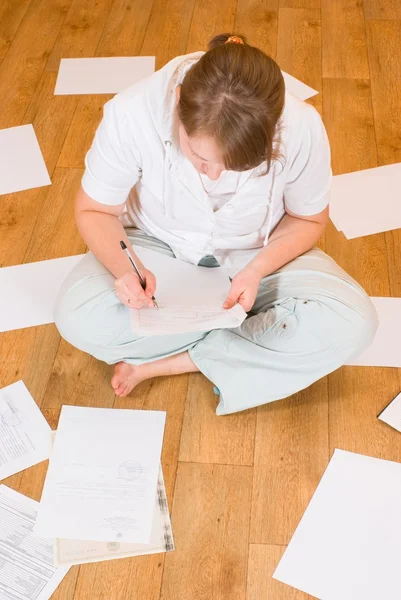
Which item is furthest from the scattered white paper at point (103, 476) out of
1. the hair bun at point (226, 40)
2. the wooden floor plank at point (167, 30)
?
the wooden floor plank at point (167, 30)

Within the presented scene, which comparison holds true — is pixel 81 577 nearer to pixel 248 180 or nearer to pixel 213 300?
pixel 213 300

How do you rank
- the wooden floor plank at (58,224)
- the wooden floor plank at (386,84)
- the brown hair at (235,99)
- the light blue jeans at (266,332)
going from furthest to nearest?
the wooden floor plank at (386,84) < the wooden floor plank at (58,224) < the light blue jeans at (266,332) < the brown hair at (235,99)

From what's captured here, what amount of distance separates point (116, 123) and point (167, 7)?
156 cm

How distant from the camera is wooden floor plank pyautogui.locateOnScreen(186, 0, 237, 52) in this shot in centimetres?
251

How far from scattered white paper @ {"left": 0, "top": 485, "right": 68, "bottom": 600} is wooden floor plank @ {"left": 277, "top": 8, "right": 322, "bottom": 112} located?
1527mm

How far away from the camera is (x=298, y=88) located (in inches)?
91.2

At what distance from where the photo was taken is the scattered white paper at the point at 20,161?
2.04 m

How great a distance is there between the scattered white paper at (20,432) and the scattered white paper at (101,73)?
1.14 metres

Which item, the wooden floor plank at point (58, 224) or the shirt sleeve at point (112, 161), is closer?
the shirt sleeve at point (112, 161)

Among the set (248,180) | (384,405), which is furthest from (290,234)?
(384,405)

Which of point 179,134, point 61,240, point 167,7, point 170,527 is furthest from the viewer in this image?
point 167,7

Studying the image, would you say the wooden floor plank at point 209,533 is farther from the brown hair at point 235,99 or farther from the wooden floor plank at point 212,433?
the brown hair at point 235,99

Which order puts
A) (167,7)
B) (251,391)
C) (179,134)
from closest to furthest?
(179,134) < (251,391) < (167,7)

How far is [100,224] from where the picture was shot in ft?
4.66
